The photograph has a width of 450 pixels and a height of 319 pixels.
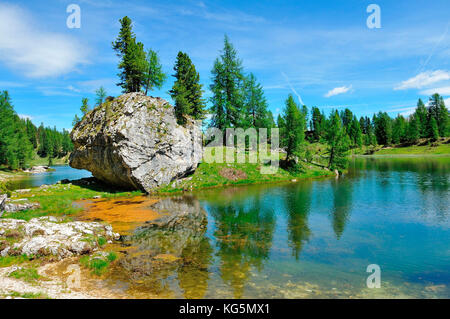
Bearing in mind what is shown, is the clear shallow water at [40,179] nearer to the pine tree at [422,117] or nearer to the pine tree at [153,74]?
the pine tree at [153,74]

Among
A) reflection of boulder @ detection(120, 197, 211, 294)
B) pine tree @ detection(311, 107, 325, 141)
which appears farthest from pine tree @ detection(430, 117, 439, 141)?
reflection of boulder @ detection(120, 197, 211, 294)

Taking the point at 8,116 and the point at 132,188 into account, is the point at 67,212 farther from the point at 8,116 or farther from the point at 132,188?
the point at 8,116

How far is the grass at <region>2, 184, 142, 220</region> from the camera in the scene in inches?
893

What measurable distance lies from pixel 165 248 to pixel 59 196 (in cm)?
2260

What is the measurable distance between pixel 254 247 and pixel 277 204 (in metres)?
12.3

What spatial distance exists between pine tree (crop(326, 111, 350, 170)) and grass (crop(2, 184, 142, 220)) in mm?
41862

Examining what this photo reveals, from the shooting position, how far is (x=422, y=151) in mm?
98188

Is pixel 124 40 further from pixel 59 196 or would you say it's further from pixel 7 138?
pixel 7 138

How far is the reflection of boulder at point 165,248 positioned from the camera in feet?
39.0

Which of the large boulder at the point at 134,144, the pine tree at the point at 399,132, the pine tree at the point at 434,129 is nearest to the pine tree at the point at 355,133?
the pine tree at the point at 399,132

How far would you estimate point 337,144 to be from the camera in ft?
177

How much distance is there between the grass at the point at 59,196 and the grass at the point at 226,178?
22.2 feet

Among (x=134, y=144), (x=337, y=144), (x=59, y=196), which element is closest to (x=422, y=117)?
(x=337, y=144)

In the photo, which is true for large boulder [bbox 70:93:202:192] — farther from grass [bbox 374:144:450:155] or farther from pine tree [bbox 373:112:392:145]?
pine tree [bbox 373:112:392:145]
